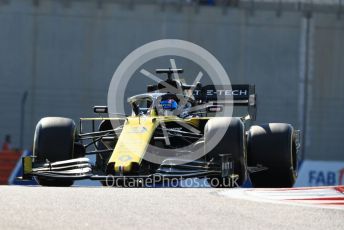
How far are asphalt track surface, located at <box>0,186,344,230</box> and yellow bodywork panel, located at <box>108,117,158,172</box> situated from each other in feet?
8.79

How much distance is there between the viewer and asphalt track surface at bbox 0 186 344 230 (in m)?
5.89

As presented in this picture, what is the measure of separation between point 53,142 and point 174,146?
5.24ft

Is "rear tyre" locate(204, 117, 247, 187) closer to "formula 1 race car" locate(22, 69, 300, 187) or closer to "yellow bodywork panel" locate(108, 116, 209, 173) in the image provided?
"formula 1 race car" locate(22, 69, 300, 187)

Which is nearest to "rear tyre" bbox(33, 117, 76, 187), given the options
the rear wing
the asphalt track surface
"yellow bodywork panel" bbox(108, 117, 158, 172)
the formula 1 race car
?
the formula 1 race car

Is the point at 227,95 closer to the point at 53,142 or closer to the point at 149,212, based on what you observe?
the point at 53,142

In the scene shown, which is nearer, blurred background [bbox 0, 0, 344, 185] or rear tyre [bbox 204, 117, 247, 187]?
rear tyre [bbox 204, 117, 247, 187]

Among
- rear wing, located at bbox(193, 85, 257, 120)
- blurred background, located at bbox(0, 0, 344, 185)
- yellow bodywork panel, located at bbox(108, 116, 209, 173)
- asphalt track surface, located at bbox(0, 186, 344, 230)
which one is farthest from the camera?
blurred background, located at bbox(0, 0, 344, 185)

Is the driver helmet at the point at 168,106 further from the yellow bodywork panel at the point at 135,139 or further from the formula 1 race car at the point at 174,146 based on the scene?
the yellow bodywork panel at the point at 135,139

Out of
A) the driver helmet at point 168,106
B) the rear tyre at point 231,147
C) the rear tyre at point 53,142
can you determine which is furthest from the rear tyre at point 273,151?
the rear tyre at point 53,142

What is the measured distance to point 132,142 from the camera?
35.1ft

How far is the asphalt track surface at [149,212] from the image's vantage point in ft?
19.3

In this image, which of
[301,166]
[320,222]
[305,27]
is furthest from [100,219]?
[305,27]

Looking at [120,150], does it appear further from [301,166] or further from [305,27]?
[305,27]

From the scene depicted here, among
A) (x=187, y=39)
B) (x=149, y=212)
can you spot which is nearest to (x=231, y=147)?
(x=149, y=212)
